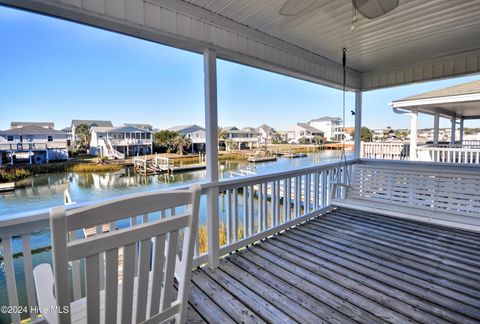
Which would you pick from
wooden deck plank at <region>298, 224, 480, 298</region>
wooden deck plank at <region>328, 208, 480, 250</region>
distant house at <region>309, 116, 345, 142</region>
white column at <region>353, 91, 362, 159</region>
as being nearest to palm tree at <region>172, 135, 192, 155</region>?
wooden deck plank at <region>298, 224, 480, 298</region>

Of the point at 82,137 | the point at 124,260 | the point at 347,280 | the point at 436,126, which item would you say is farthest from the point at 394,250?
the point at 436,126

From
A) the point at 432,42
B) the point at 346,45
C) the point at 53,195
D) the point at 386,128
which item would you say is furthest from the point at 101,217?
the point at 386,128

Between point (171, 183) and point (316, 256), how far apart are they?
5.75ft

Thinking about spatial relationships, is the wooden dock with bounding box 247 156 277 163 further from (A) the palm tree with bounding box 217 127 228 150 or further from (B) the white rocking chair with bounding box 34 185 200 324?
(B) the white rocking chair with bounding box 34 185 200 324

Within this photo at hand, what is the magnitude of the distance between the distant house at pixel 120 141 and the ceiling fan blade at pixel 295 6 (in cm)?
152

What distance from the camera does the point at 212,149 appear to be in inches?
105

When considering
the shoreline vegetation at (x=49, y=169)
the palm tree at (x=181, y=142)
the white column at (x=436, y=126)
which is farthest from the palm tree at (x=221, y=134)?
the white column at (x=436, y=126)

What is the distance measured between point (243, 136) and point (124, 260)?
2.30 meters

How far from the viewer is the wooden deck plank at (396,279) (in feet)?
6.44

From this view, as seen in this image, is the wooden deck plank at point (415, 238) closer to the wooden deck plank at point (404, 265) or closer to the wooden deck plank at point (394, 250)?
the wooden deck plank at point (394, 250)

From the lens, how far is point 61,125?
182cm

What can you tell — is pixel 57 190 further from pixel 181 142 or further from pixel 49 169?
pixel 181 142

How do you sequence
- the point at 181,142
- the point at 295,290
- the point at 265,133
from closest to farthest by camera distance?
1. the point at 295,290
2. the point at 181,142
3. the point at 265,133

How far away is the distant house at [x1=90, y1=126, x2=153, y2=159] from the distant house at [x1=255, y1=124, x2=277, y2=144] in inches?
58.3
